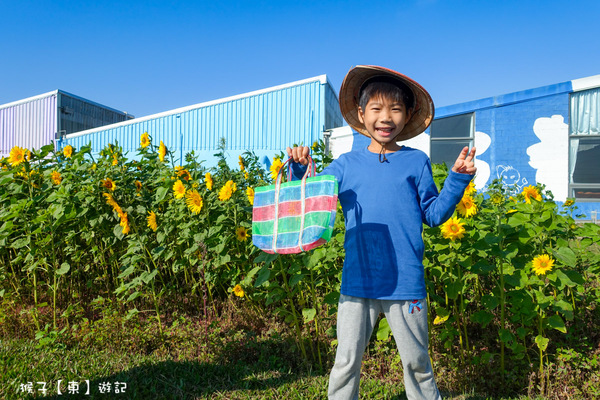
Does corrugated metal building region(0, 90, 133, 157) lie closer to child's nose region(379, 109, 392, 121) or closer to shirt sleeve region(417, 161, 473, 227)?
child's nose region(379, 109, 392, 121)

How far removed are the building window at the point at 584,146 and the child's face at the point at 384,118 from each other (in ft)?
30.6

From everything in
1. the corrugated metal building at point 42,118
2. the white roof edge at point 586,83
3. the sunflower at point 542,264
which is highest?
the corrugated metal building at point 42,118

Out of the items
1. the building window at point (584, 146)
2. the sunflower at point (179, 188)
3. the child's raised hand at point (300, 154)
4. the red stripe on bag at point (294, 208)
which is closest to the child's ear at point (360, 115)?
the child's raised hand at point (300, 154)

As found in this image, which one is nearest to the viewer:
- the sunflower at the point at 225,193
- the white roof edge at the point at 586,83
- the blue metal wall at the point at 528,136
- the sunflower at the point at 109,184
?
the sunflower at the point at 225,193

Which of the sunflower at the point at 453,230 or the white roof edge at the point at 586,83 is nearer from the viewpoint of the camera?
the sunflower at the point at 453,230

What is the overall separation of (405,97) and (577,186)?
933cm

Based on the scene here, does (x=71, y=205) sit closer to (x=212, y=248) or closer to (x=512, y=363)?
(x=212, y=248)

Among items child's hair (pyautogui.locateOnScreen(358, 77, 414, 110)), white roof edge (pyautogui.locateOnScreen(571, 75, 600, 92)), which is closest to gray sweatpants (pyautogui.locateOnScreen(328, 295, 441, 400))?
child's hair (pyautogui.locateOnScreen(358, 77, 414, 110))

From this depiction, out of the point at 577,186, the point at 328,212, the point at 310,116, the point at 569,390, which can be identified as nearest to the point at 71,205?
the point at 328,212

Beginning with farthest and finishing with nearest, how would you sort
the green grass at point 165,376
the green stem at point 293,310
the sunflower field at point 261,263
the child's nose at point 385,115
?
the green stem at point 293,310 → the green grass at point 165,376 → the sunflower field at point 261,263 → the child's nose at point 385,115

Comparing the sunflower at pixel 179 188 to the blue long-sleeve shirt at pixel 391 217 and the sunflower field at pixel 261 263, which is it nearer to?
the sunflower field at pixel 261 263

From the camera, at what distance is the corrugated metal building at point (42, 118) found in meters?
18.0

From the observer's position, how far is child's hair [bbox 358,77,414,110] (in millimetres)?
1752

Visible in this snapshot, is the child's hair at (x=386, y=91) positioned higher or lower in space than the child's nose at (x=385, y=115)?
higher
